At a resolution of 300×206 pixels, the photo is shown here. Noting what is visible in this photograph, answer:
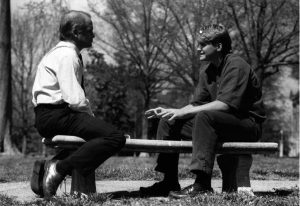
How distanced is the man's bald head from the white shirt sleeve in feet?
0.81

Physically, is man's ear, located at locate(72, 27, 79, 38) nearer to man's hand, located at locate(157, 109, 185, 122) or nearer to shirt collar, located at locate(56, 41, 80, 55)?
shirt collar, located at locate(56, 41, 80, 55)

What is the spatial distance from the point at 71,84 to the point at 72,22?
53 cm

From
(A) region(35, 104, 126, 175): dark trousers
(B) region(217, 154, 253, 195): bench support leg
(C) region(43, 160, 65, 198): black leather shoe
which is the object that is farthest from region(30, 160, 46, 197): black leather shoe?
(B) region(217, 154, 253, 195): bench support leg

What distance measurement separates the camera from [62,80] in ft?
12.6

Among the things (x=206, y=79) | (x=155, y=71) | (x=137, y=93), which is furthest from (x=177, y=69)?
(x=206, y=79)

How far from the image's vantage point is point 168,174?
14.8ft

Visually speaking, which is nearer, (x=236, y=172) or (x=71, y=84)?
(x=71, y=84)

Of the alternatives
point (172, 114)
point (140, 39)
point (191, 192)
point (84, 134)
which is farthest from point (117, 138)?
point (140, 39)

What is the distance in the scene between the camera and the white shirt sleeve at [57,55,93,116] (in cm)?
381

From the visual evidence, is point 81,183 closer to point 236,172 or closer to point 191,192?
point 191,192

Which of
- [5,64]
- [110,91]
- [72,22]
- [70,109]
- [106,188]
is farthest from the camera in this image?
[110,91]

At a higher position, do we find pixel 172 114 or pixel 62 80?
pixel 62 80

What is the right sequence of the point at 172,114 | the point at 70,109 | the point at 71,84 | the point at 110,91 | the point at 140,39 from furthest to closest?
the point at 110,91 < the point at 140,39 < the point at 172,114 < the point at 70,109 < the point at 71,84

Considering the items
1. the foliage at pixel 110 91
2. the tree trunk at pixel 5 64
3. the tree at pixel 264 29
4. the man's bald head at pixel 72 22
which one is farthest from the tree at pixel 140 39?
the man's bald head at pixel 72 22
